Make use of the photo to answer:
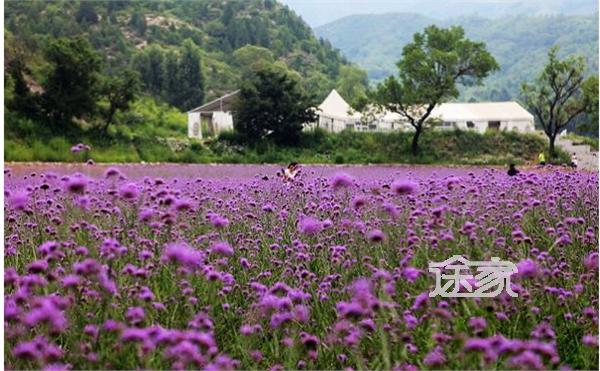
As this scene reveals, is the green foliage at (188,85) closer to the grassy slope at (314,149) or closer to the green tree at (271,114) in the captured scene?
the grassy slope at (314,149)

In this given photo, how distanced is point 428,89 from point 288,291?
28841 millimetres

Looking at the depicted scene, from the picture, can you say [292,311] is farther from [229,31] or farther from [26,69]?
[229,31]

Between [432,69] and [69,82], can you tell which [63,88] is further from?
[432,69]

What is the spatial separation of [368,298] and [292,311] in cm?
30

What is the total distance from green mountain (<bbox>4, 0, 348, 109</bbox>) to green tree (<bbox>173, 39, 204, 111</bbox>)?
0.76m

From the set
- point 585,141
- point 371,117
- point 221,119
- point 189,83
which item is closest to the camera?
point 371,117

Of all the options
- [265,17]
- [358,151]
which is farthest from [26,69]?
[265,17]

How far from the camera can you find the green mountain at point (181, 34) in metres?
66.6

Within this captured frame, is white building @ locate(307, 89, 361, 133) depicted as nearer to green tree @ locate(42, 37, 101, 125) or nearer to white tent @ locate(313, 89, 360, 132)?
white tent @ locate(313, 89, 360, 132)

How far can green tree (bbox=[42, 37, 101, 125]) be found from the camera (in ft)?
80.4

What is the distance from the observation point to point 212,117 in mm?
39156

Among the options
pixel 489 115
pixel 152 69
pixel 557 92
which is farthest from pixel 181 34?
pixel 557 92

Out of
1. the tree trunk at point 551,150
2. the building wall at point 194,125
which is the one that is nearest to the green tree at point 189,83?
the building wall at point 194,125

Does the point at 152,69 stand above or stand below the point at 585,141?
above
